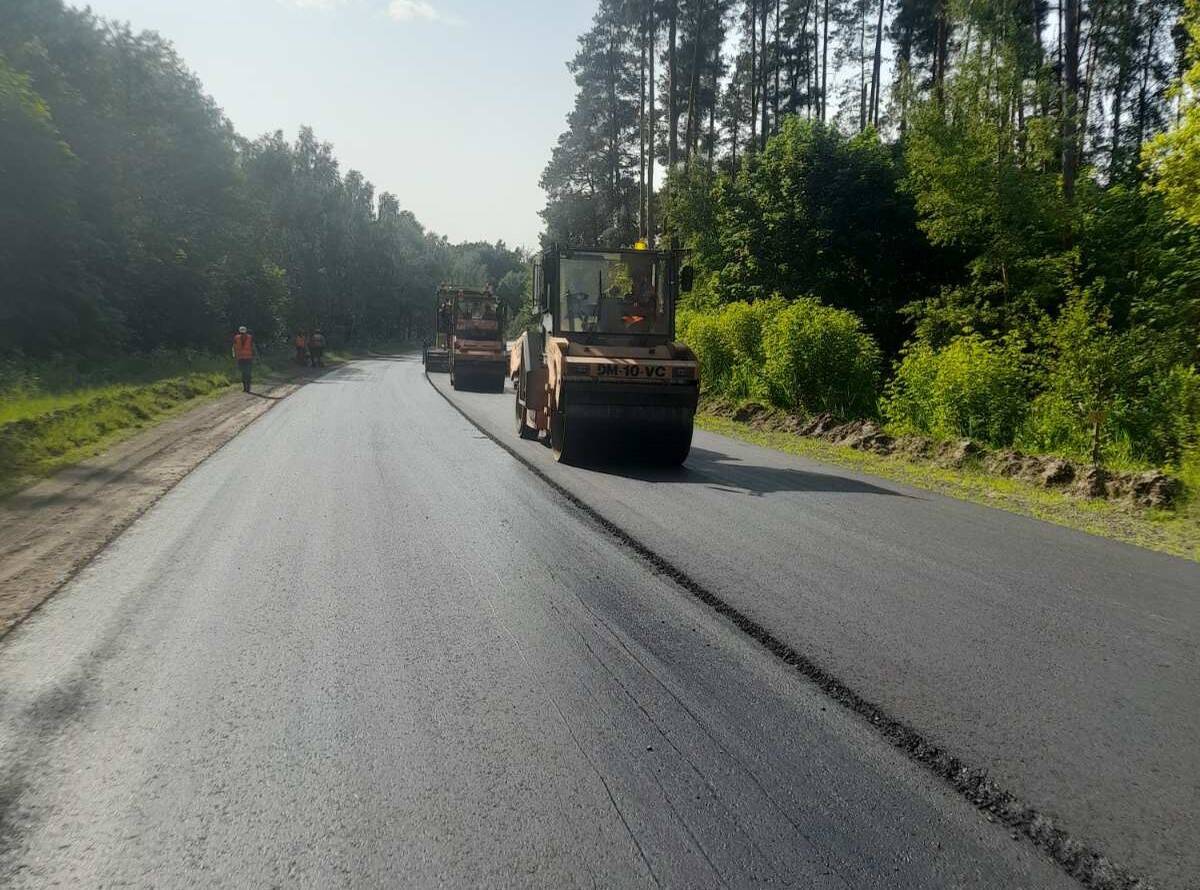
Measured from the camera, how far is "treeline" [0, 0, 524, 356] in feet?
78.8

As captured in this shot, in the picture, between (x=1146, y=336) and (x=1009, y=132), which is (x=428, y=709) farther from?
(x=1009, y=132)

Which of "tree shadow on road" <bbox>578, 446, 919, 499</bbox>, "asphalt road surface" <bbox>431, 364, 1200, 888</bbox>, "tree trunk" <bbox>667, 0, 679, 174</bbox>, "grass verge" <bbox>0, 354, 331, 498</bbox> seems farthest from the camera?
"tree trunk" <bbox>667, 0, 679, 174</bbox>

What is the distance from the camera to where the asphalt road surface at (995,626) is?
134 inches

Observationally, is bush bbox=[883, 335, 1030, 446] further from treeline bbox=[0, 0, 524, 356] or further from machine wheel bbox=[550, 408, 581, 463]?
treeline bbox=[0, 0, 524, 356]

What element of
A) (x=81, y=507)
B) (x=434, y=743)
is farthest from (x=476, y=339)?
(x=434, y=743)

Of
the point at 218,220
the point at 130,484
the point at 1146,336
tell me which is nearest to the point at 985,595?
the point at 1146,336

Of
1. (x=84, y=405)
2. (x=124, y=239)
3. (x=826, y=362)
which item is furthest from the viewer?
(x=124, y=239)

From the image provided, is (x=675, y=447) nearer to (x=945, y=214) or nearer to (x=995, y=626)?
(x=995, y=626)

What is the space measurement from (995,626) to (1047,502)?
5085mm

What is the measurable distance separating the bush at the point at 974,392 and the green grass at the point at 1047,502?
157 cm

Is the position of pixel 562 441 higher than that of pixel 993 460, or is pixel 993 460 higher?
pixel 562 441

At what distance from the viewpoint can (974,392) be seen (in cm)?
1356

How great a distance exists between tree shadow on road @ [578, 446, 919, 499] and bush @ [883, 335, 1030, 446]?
3.56 meters

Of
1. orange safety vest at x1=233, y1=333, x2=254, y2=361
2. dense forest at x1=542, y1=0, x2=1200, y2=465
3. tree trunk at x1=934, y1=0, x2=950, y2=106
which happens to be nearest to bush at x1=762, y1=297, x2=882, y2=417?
dense forest at x1=542, y1=0, x2=1200, y2=465
